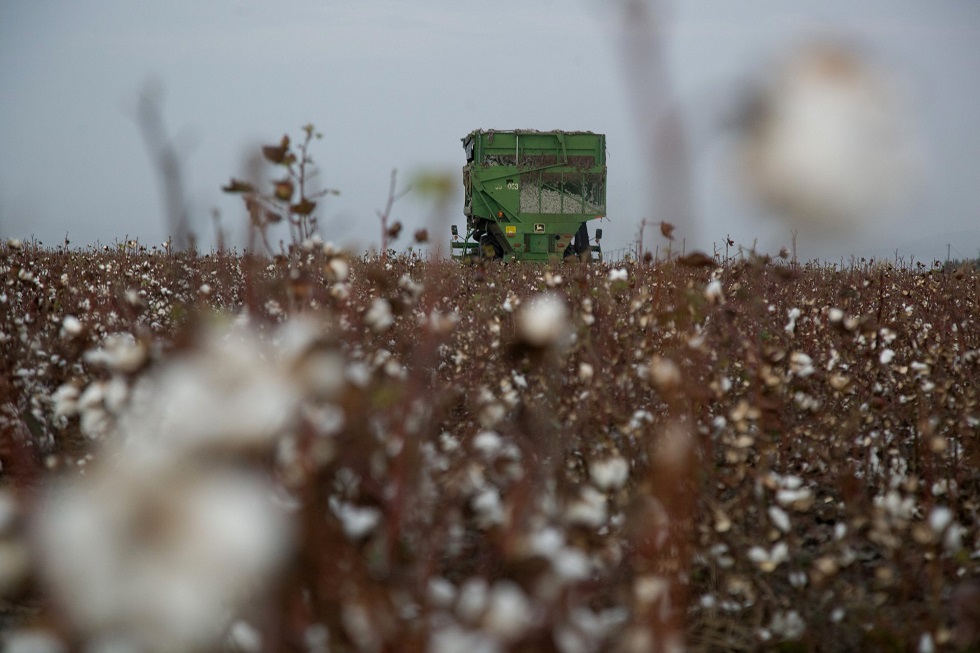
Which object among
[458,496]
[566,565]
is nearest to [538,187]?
[458,496]

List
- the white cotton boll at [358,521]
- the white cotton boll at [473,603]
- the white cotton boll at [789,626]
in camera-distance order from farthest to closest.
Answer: the white cotton boll at [789,626], the white cotton boll at [358,521], the white cotton boll at [473,603]

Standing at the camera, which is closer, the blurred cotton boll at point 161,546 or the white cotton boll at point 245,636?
the blurred cotton boll at point 161,546

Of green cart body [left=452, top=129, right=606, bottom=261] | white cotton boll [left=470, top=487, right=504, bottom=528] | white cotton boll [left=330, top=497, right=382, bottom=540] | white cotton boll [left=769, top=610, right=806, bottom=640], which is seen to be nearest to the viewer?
white cotton boll [left=330, top=497, right=382, bottom=540]

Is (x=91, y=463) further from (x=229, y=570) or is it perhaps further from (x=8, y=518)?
(x=229, y=570)

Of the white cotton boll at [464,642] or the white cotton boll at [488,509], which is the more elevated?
the white cotton boll at [464,642]

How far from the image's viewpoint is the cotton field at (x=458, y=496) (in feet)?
3.99

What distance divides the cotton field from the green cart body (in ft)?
43.6

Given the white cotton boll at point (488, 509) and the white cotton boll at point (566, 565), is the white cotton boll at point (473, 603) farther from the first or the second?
the white cotton boll at point (488, 509)

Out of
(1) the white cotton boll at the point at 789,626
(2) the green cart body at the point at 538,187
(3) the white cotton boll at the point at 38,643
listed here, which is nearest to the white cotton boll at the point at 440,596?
(3) the white cotton boll at the point at 38,643

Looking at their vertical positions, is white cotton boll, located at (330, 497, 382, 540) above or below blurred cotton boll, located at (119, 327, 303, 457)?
below

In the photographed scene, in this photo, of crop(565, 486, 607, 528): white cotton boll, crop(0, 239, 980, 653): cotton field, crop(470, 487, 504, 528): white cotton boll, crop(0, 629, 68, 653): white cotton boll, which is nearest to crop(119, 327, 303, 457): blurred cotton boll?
crop(0, 239, 980, 653): cotton field

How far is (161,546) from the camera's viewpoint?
3.63ft

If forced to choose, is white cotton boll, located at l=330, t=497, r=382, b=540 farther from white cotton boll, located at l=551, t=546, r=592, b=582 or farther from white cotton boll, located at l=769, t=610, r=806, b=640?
white cotton boll, located at l=769, t=610, r=806, b=640

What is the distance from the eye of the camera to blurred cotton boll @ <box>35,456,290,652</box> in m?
1.09
